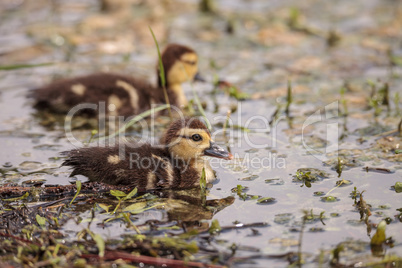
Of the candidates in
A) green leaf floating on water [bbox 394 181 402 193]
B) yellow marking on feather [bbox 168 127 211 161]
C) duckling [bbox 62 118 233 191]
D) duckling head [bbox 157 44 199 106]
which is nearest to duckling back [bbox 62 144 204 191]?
duckling [bbox 62 118 233 191]

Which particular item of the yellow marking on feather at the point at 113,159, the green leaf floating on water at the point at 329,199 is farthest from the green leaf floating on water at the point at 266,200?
the yellow marking on feather at the point at 113,159

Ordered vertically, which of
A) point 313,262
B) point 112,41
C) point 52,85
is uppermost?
point 112,41

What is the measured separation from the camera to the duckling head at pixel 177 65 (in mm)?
5449

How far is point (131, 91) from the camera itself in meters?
5.15

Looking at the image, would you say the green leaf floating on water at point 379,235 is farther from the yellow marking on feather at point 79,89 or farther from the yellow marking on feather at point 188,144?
the yellow marking on feather at point 79,89

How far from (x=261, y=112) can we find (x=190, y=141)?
4.90ft

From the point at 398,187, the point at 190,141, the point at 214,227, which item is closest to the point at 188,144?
the point at 190,141

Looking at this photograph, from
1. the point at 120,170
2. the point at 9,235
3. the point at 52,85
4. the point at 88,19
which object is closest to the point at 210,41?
the point at 88,19

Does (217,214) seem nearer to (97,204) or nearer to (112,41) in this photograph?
(97,204)

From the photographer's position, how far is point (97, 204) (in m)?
3.44

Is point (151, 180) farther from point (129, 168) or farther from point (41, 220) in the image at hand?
point (41, 220)

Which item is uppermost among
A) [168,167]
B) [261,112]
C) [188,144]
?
[261,112]

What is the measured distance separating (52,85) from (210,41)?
275 centimetres

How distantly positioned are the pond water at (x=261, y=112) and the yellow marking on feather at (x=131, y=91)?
37 cm
